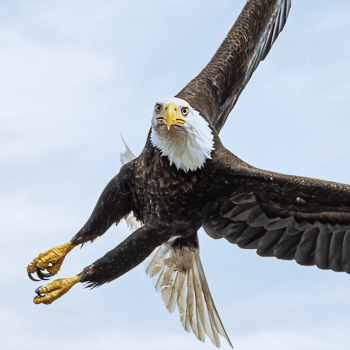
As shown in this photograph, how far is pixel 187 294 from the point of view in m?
5.54

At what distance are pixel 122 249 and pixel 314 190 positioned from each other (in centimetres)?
130

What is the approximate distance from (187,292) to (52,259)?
3.47 feet

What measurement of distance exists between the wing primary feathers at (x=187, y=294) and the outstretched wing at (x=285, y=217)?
1.60ft

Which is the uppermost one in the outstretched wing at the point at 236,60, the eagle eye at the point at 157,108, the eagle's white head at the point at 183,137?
the outstretched wing at the point at 236,60

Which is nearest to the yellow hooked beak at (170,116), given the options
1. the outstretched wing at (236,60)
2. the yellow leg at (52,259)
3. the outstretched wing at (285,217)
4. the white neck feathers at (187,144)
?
the white neck feathers at (187,144)

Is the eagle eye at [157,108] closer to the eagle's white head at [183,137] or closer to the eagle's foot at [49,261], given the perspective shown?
the eagle's white head at [183,137]

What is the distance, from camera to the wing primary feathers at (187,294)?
5.51 metres

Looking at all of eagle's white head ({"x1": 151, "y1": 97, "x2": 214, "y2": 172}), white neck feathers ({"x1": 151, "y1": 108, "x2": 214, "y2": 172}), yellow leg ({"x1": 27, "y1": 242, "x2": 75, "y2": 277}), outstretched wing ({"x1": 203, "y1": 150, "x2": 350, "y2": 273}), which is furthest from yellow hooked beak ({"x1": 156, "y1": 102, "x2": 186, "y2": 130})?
yellow leg ({"x1": 27, "y1": 242, "x2": 75, "y2": 277})

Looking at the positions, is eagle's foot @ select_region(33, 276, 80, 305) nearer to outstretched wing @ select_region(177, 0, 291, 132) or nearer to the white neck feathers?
the white neck feathers

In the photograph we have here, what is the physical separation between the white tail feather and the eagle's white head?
0.98 meters

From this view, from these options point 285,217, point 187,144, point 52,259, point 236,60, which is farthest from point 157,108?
point 236,60

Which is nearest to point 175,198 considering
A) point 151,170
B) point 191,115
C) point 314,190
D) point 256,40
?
point 151,170

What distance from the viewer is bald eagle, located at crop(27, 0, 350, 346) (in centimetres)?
475

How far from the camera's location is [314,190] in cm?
477
